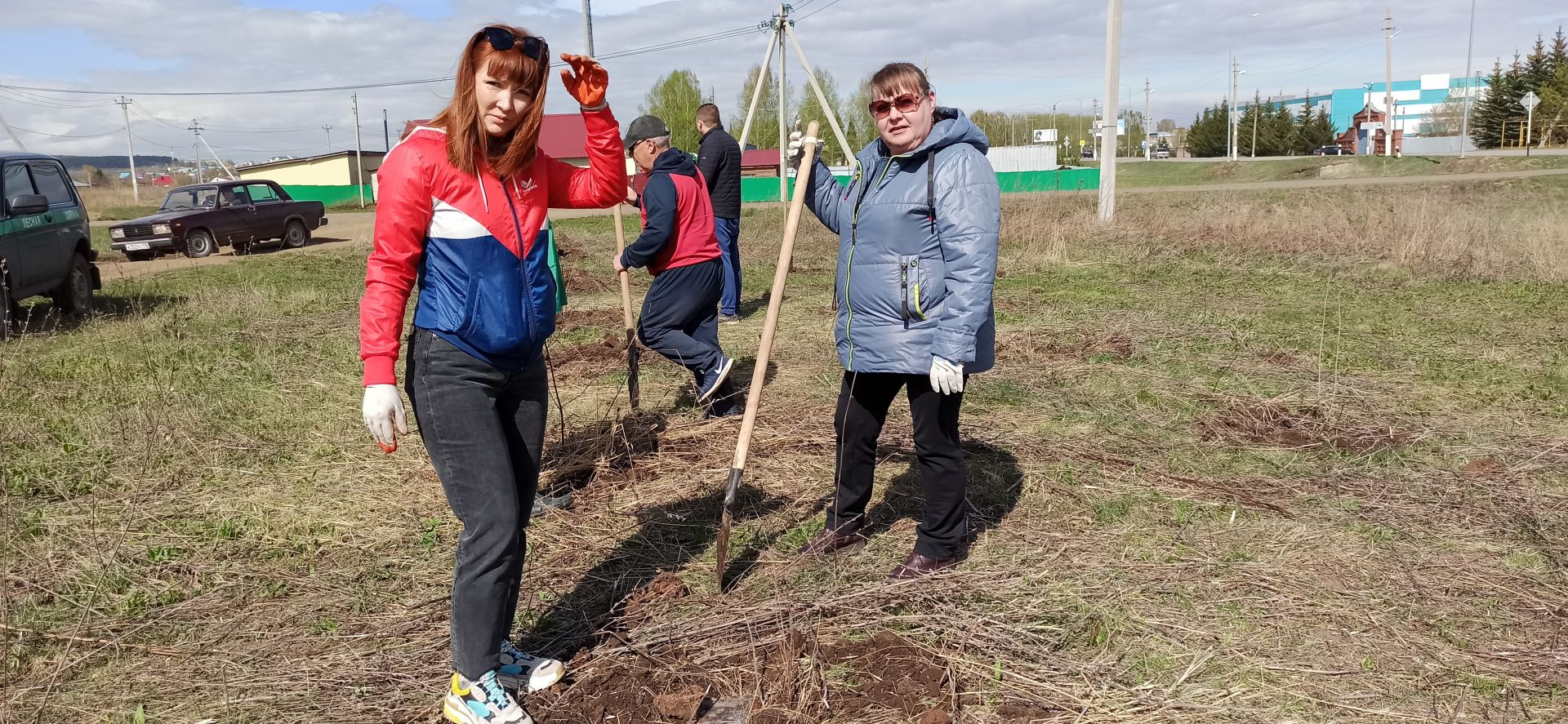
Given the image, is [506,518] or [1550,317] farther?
[1550,317]

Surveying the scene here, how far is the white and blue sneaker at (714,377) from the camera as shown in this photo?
553cm

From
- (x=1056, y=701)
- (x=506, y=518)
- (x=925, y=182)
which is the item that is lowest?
(x=1056, y=701)

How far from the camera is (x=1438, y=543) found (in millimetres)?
3727

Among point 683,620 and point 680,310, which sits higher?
point 680,310

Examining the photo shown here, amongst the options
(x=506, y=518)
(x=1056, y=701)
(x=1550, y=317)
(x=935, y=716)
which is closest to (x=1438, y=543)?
(x=1056, y=701)

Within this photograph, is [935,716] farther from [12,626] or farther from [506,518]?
[12,626]

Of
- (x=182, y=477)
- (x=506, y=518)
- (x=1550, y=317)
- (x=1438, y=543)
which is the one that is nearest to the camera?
(x=506, y=518)

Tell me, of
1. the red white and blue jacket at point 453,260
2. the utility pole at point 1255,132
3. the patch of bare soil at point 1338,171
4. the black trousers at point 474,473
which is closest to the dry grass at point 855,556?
the black trousers at point 474,473

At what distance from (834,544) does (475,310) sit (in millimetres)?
1849

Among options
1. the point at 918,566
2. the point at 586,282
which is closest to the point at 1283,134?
the point at 586,282

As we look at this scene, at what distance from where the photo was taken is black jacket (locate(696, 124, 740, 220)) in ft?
27.5

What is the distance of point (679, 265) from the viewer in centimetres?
558

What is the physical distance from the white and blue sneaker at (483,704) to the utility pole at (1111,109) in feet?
47.8

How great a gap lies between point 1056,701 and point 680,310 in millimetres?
3425
